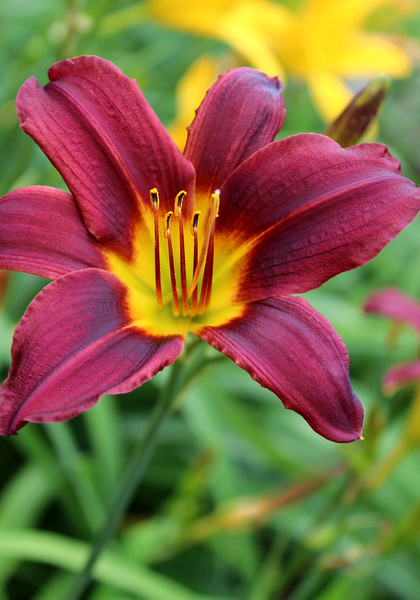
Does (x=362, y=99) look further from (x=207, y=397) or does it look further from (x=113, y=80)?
(x=207, y=397)

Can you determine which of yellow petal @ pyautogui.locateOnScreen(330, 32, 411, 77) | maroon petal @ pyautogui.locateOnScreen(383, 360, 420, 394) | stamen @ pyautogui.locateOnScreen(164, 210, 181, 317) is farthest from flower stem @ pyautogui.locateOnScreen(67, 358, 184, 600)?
yellow petal @ pyautogui.locateOnScreen(330, 32, 411, 77)

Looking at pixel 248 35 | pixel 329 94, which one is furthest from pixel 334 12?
pixel 248 35

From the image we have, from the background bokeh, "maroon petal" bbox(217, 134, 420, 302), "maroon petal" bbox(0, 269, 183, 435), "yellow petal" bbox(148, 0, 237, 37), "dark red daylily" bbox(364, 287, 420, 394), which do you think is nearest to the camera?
"maroon petal" bbox(0, 269, 183, 435)

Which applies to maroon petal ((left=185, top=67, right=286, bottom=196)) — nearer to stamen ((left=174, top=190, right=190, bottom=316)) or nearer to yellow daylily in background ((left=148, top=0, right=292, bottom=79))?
stamen ((left=174, top=190, right=190, bottom=316))

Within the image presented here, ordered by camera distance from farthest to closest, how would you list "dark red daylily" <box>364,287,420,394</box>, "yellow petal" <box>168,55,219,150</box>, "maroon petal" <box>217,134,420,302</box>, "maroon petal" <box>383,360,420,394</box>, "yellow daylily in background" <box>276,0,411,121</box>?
"yellow daylily in background" <box>276,0,411,121</box>
"yellow petal" <box>168,55,219,150</box>
"dark red daylily" <box>364,287,420,394</box>
"maroon petal" <box>383,360,420,394</box>
"maroon petal" <box>217,134,420,302</box>

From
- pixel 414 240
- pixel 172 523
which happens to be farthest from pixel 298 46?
pixel 172 523

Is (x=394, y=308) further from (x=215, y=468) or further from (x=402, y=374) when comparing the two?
(x=215, y=468)

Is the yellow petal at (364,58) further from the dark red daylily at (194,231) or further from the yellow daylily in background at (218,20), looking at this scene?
the dark red daylily at (194,231)

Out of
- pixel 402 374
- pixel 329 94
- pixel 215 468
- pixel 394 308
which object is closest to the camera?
pixel 402 374
